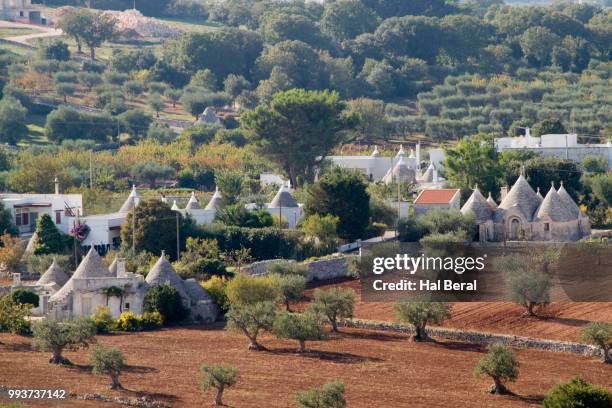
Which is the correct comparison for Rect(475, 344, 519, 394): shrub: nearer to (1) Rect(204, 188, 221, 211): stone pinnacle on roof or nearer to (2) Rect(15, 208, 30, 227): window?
(1) Rect(204, 188, 221, 211): stone pinnacle on roof

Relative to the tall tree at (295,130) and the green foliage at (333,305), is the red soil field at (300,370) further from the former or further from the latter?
the tall tree at (295,130)

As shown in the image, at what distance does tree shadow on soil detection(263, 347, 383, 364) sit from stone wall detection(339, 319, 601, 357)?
4.01m

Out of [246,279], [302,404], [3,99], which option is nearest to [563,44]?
[3,99]

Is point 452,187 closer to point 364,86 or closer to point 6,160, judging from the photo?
point 6,160

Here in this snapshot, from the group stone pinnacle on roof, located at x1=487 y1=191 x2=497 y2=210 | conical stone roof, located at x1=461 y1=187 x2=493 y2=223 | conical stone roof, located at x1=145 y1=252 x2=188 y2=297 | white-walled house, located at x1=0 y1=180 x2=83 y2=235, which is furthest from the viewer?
stone pinnacle on roof, located at x1=487 y1=191 x2=497 y2=210

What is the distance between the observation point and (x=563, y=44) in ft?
528

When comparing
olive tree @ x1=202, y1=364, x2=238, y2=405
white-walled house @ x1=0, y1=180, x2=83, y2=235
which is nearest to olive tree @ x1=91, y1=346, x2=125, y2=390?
olive tree @ x1=202, y1=364, x2=238, y2=405

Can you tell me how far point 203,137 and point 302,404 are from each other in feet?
235

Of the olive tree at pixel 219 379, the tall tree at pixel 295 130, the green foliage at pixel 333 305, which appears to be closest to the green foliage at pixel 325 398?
the olive tree at pixel 219 379

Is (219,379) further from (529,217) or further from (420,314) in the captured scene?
(529,217)

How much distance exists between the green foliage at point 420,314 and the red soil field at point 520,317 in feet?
4.06

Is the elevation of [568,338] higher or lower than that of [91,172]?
lower

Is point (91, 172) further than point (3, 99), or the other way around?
point (3, 99)

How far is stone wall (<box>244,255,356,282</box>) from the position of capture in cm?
6525
